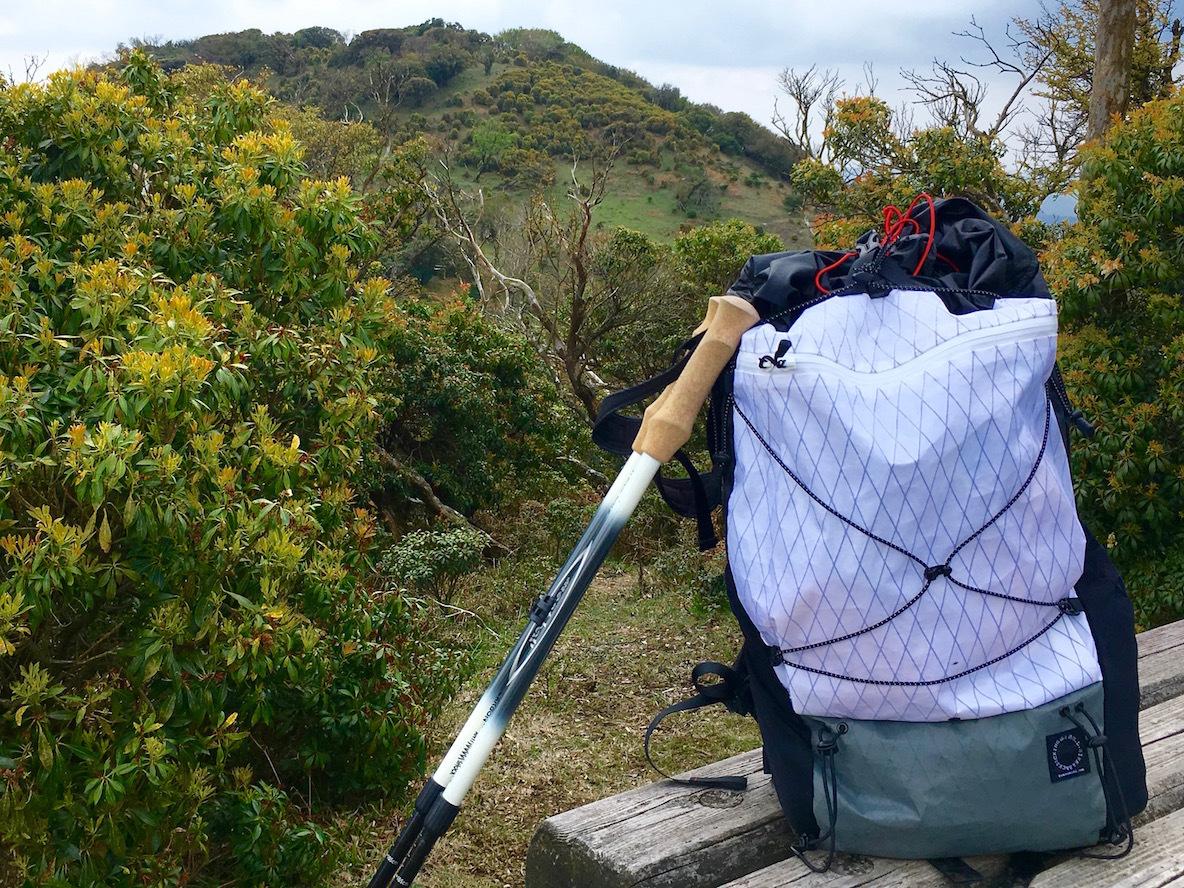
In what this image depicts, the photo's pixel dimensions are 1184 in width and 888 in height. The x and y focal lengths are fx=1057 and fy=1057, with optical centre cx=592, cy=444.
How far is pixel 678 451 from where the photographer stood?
183 cm

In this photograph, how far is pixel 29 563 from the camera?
5.64 feet

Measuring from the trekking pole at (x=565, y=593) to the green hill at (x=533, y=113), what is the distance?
94.3ft

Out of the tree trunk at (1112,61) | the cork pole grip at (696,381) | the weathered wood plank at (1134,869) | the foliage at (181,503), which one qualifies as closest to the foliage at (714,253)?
the tree trunk at (1112,61)

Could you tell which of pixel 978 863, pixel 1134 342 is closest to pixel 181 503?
pixel 978 863

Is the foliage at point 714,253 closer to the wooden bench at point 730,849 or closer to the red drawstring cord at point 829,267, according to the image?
the red drawstring cord at point 829,267

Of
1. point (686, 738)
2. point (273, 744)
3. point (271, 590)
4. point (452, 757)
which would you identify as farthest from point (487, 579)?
point (452, 757)

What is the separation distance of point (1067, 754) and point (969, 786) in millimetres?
163

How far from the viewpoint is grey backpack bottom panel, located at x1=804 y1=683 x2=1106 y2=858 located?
1.58m

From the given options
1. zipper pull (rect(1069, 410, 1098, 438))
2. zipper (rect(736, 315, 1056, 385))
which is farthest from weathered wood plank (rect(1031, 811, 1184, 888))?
zipper (rect(736, 315, 1056, 385))

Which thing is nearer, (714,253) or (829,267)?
(829,267)

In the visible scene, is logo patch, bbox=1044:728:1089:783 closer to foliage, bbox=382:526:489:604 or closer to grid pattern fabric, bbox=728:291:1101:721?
grid pattern fabric, bbox=728:291:1101:721

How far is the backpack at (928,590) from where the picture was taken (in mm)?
1592

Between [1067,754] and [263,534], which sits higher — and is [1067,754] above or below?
below

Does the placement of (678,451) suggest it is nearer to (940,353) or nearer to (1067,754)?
(940,353)
